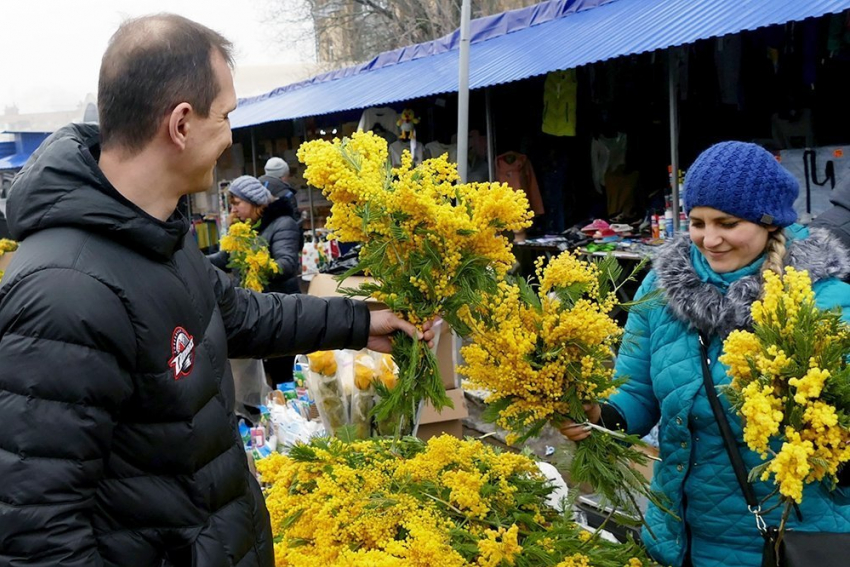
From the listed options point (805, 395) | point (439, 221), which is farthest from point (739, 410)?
point (439, 221)

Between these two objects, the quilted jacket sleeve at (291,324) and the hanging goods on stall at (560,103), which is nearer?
the quilted jacket sleeve at (291,324)

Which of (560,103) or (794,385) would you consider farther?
(560,103)

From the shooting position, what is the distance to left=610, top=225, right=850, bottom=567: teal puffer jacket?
5.46 feet

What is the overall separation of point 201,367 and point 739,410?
99 centimetres

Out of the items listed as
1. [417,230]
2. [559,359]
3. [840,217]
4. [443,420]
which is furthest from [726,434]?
[840,217]

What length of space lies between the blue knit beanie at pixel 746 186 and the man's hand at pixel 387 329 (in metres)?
0.73

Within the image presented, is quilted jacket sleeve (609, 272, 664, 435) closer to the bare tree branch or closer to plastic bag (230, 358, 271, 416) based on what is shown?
plastic bag (230, 358, 271, 416)

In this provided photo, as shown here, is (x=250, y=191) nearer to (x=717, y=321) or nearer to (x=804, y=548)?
(x=717, y=321)

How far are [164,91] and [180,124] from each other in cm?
6

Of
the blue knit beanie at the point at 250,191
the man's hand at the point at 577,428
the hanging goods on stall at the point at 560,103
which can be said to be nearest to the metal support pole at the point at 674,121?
the hanging goods on stall at the point at 560,103

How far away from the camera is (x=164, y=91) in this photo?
1301 mm

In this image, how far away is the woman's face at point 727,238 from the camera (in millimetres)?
1721

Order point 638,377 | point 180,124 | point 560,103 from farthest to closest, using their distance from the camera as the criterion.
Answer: point 560,103 < point 638,377 < point 180,124

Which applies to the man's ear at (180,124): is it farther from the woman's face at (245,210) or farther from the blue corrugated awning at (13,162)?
the blue corrugated awning at (13,162)
